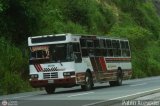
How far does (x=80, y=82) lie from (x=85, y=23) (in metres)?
25.2

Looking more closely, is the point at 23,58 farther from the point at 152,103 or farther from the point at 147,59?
the point at 147,59

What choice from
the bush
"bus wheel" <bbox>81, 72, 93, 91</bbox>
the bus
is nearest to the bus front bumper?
the bus

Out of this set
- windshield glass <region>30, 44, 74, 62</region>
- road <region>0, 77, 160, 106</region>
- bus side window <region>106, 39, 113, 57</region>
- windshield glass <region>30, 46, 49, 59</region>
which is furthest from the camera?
bus side window <region>106, 39, 113, 57</region>

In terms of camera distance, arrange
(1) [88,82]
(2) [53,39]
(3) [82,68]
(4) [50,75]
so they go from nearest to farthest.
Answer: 1. (4) [50,75]
2. (2) [53,39]
3. (3) [82,68]
4. (1) [88,82]

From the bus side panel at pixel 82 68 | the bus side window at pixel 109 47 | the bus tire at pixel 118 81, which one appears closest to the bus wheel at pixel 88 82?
the bus side panel at pixel 82 68

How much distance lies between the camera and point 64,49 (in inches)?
1098

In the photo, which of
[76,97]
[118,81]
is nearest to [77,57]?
[76,97]

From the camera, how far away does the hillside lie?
3456 centimetres

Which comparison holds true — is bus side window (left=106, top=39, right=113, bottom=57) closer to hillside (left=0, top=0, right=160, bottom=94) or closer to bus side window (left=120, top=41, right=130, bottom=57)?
bus side window (left=120, top=41, right=130, bottom=57)

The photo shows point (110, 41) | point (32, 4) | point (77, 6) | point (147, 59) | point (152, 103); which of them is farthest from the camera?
point (147, 59)

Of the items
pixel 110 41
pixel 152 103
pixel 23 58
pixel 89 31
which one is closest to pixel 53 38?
pixel 110 41

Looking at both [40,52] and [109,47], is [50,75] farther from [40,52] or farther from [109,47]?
[109,47]

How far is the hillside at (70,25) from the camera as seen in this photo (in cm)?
3456

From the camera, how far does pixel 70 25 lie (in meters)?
46.8
